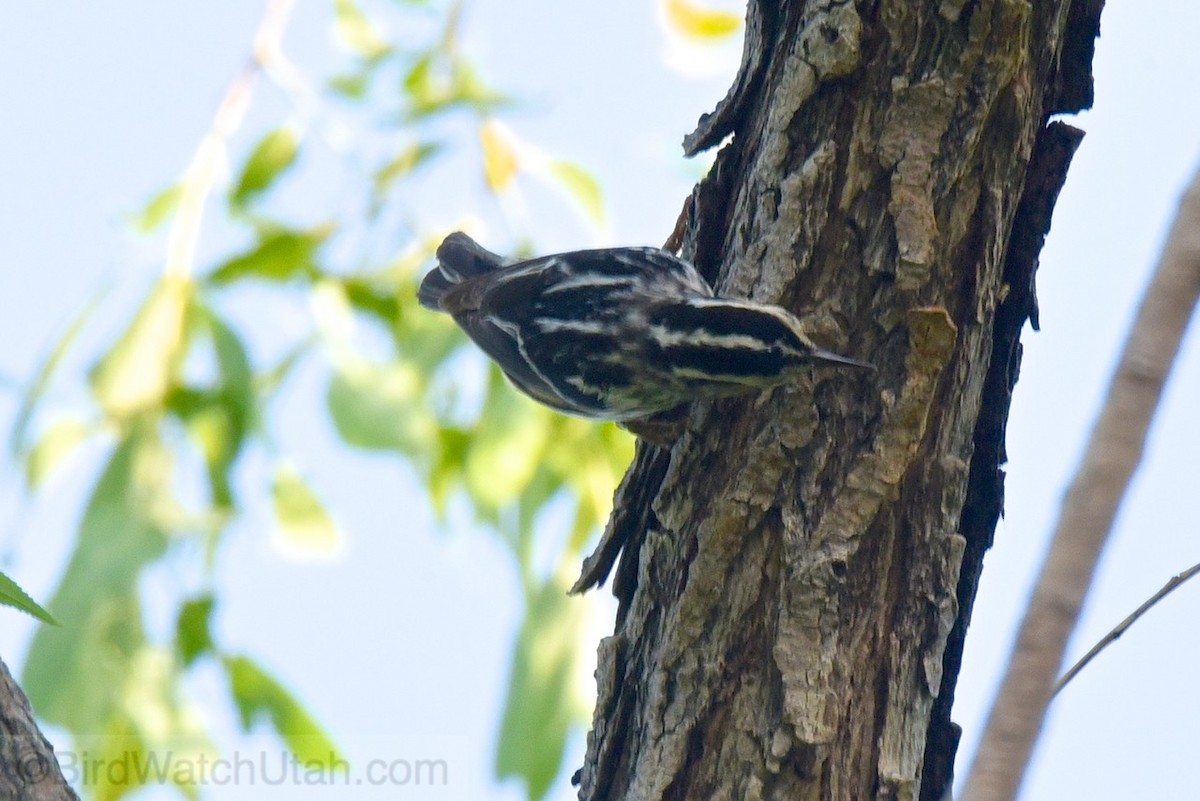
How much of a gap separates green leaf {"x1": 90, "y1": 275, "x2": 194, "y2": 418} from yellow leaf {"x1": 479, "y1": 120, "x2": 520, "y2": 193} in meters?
1.22

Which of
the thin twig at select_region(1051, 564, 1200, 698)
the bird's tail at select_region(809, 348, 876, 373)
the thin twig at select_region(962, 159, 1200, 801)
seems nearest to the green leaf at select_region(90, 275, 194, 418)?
the bird's tail at select_region(809, 348, 876, 373)

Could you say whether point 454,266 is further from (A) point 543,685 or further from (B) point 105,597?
(B) point 105,597

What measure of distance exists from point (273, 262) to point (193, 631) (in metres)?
1.40

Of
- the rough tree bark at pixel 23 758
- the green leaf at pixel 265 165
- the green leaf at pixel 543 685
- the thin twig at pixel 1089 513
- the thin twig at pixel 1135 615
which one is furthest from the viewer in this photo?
the green leaf at pixel 265 165

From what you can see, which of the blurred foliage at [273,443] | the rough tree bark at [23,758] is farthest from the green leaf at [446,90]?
the rough tree bark at [23,758]

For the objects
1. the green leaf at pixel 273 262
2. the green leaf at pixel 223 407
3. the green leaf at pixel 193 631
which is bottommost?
the green leaf at pixel 193 631

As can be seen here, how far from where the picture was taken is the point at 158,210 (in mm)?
5664

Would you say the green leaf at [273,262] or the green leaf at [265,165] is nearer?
the green leaf at [273,262]

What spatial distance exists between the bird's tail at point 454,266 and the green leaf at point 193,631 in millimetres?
1353

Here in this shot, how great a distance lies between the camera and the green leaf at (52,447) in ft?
17.6

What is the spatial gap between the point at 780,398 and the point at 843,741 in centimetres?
68

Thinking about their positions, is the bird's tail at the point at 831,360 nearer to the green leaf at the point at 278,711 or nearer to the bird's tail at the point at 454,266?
the bird's tail at the point at 454,266

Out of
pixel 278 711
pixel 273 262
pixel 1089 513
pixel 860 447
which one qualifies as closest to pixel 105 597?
pixel 278 711

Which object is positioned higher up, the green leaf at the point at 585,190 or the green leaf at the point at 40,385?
the green leaf at the point at 585,190
